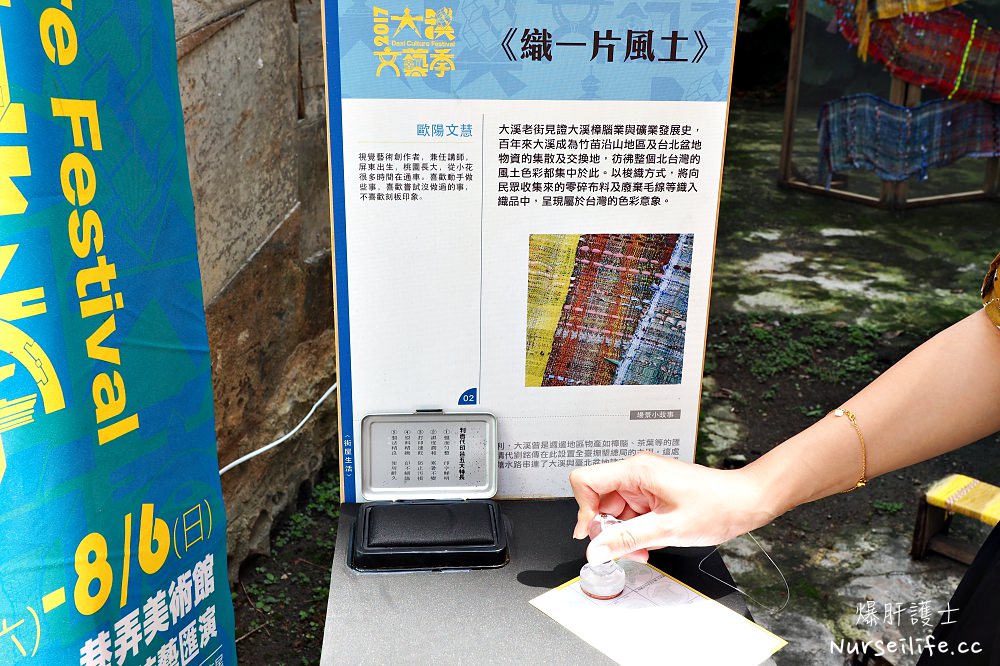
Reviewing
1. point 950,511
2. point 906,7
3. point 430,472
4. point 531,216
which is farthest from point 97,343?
point 906,7

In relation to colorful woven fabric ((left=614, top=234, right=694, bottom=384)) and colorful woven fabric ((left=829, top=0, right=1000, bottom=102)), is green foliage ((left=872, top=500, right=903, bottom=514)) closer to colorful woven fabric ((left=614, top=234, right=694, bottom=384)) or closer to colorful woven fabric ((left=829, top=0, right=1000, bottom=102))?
colorful woven fabric ((left=614, top=234, right=694, bottom=384))

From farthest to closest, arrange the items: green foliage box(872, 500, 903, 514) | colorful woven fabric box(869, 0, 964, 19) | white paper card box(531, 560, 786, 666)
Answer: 1. colorful woven fabric box(869, 0, 964, 19)
2. green foliage box(872, 500, 903, 514)
3. white paper card box(531, 560, 786, 666)

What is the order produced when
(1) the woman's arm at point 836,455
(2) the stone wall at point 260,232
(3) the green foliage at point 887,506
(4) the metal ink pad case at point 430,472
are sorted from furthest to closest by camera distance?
(3) the green foliage at point 887,506
(2) the stone wall at point 260,232
(4) the metal ink pad case at point 430,472
(1) the woman's arm at point 836,455

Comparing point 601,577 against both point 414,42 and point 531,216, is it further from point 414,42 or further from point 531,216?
point 414,42

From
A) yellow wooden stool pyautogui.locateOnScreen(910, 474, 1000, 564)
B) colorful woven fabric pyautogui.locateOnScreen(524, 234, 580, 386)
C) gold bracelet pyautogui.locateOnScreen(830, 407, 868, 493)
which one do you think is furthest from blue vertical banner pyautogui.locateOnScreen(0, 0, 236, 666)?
yellow wooden stool pyautogui.locateOnScreen(910, 474, 1000, 564)

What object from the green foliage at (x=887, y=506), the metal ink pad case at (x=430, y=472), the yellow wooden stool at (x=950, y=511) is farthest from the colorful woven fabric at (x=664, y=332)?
the green foliage at (x=887, y=506)

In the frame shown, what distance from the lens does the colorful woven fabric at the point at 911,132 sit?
21.7ft

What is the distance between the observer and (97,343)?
1.25 m

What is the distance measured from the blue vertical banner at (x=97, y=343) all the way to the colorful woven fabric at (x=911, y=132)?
6505 millimetres

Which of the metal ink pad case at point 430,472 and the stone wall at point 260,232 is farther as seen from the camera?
the stone wall at point 260,232

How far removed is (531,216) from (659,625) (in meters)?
0.67

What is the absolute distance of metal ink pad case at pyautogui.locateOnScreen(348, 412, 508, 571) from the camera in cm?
145

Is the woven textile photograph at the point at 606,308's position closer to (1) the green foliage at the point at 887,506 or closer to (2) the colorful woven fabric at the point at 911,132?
(1) the green foliage at the point at 887,506

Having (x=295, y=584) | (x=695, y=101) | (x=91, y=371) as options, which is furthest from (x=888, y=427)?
(x=295, y=584)
